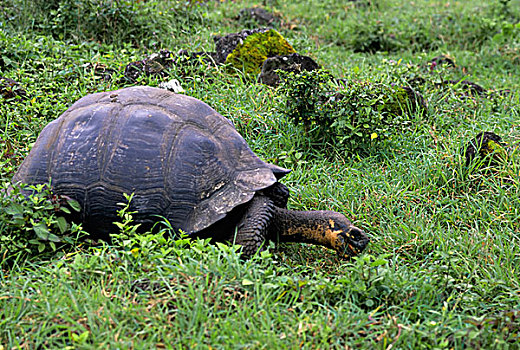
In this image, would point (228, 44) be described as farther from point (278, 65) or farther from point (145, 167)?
point (145, 167)

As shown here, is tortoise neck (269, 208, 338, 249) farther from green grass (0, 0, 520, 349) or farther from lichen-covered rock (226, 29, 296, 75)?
lichen-covered rock (226, 29, 296, 75)

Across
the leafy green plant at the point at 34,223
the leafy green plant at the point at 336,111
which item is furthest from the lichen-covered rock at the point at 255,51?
the leafy green plant at the point at 34,223

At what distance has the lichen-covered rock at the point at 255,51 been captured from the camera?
5.80 m

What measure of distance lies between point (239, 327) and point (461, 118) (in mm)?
3736

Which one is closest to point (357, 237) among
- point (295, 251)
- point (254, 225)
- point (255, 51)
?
point (295, 251)

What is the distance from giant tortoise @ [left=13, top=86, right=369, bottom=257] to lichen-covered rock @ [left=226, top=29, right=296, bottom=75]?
8.89ft

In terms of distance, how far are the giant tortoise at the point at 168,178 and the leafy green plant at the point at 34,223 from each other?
11 cm

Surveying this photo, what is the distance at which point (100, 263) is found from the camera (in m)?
2.65

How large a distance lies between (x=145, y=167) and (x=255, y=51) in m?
3.25

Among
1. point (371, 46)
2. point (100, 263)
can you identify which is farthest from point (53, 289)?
point (371, 46)

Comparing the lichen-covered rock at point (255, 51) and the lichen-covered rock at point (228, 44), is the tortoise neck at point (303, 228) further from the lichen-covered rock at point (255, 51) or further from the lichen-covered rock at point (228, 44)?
the lichen-covered rock at point (228, 44)

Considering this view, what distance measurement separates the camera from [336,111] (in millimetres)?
4355

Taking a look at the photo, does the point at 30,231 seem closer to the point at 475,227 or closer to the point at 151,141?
the point at 151,141

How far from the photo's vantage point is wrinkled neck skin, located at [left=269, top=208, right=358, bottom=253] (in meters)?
3.05
